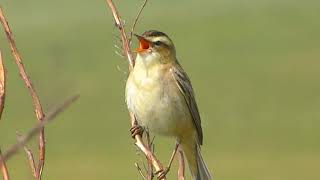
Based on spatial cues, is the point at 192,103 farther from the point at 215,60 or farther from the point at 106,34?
the point at 106,34

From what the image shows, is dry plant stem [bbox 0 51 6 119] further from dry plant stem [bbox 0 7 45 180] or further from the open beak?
the open beak

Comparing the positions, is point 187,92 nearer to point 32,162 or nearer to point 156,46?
point 156,46

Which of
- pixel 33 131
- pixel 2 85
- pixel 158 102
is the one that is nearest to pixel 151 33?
pixel 158 102

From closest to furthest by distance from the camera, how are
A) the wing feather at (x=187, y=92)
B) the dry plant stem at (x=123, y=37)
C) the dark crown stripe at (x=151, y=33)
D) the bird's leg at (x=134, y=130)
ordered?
the dry plant stem at (x=123, y=37) < the bird's leg at (x=134, y=130) < the dark crown stripe at (x=151, y=33) < the wing feather at (x=187, y=92)

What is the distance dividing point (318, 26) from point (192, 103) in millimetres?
34527

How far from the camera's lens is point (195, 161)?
216 inches

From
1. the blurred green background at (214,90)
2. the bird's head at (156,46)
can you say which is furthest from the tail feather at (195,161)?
the blurred green background at (214,90)

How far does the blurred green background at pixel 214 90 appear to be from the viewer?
88.1 ft

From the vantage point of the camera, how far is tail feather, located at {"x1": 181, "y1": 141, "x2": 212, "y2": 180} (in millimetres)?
5355

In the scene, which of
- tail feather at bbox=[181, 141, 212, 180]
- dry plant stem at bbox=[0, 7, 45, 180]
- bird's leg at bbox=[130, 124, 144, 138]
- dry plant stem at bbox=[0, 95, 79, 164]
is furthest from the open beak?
dry plant stem at bbox=[0, 95, 79, 164]

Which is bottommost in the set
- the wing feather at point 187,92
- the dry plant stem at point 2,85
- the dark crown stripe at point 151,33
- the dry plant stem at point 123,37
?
the wing feather at point 187,92

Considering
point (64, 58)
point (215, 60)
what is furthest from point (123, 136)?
point (64, 58)

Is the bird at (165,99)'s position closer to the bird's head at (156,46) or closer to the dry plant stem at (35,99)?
the bird's head at (156,46)

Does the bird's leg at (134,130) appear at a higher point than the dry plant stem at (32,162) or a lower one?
lower
